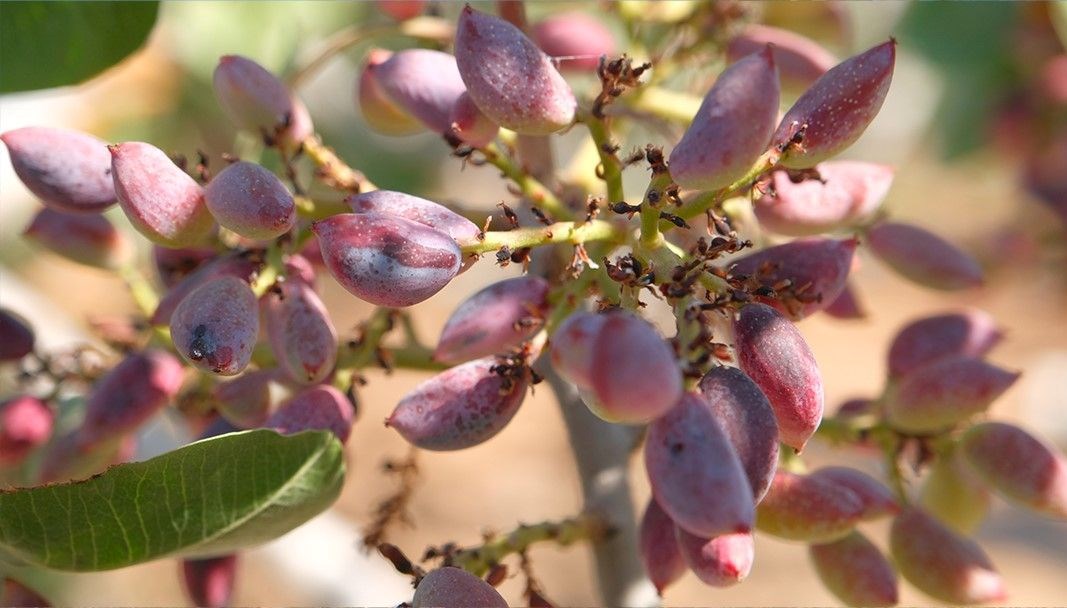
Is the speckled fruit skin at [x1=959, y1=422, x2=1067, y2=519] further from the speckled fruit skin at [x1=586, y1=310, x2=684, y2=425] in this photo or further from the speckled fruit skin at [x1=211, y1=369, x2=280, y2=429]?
the speckled fruit skin at [x1=211, y1=369, x2=280, y2=429]

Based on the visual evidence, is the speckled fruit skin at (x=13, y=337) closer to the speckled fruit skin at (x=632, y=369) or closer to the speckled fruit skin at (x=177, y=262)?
the speckled fruit skin at (x=177, y=262)

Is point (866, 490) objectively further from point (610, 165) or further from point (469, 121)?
point (469, 121)

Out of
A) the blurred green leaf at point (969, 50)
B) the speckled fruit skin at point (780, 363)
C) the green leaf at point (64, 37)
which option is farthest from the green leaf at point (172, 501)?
the blurred green leaf at point (969, 50)

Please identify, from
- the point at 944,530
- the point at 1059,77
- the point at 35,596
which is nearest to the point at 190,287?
the point at 35,596

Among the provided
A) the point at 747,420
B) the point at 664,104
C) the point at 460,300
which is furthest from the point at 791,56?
the point at 460,300

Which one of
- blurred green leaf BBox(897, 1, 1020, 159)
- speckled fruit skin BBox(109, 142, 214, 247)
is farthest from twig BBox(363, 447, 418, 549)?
blurred green leaf BBox(897, 1, 1020, 159)

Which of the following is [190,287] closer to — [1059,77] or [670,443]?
[670,443]
